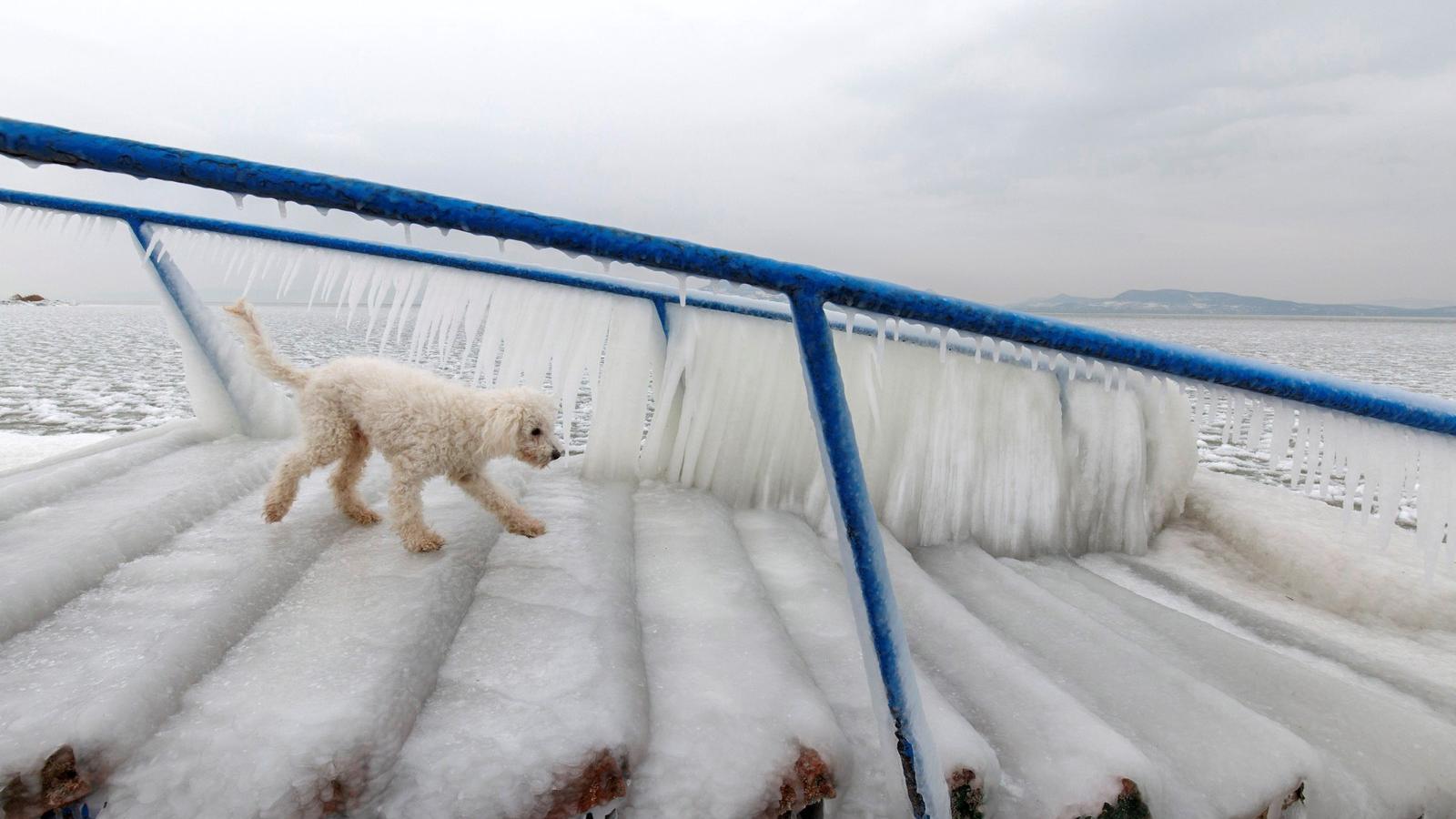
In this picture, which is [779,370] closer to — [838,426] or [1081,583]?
[1081,583]

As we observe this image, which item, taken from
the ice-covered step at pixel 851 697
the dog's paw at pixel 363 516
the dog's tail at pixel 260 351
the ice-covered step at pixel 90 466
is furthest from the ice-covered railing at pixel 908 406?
the dog's paw at pixel 363 516

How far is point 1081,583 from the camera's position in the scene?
2.59 metres

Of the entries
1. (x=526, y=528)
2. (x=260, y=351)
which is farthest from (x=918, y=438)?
(x=260, y=351)

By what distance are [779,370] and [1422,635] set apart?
8.31ft

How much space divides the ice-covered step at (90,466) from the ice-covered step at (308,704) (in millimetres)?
1111

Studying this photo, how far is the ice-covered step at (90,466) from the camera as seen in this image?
82.0 inches

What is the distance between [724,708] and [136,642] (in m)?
1.23

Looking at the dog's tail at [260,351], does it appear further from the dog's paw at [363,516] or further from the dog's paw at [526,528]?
the dog's paw at [526,528]

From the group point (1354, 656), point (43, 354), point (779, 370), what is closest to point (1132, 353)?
point (779, 370)

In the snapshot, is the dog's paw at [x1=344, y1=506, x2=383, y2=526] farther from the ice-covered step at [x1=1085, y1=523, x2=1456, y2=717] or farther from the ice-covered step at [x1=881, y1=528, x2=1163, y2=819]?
the ice-covered step at [x1=1085, y1=523, x2=1456, y2=717]

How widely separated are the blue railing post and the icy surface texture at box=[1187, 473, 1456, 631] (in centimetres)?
202

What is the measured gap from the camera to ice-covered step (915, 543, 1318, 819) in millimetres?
1374

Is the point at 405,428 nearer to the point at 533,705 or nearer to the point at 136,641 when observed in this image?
the point at 136,641

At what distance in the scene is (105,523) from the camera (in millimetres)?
1896
